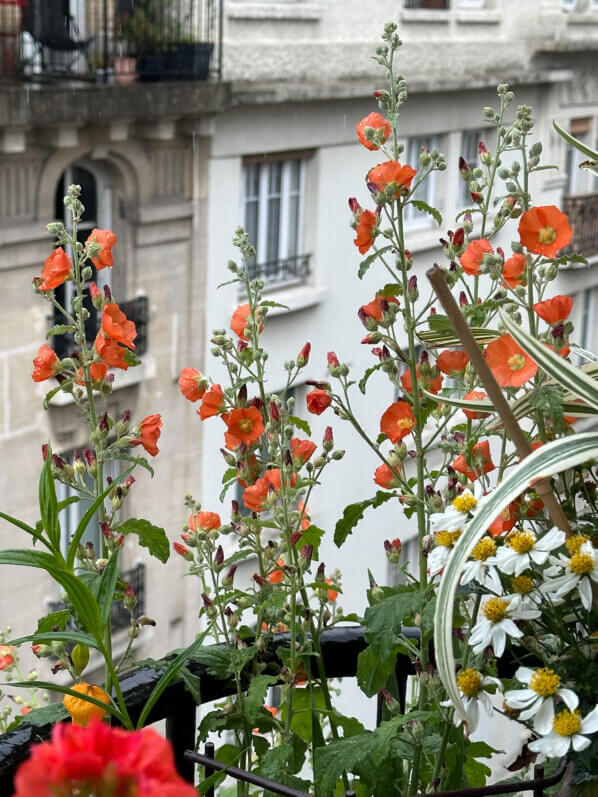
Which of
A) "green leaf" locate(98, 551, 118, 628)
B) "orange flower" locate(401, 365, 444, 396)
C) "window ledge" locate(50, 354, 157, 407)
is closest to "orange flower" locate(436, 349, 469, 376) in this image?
"orange flower" locate(401, 365, 444, 396)

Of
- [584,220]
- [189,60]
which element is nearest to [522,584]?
[189,60]

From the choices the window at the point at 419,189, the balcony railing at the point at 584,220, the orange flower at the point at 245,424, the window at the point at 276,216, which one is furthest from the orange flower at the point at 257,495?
the balcony railing at the point at 584,220

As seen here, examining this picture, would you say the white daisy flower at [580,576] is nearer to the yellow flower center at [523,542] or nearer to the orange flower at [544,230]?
the yellow flower center at [523,542]

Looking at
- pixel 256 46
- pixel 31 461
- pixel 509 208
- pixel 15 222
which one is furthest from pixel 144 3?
pixel 509 208

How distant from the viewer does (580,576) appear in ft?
1.74


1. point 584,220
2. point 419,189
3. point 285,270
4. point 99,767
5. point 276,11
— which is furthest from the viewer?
point 584,220

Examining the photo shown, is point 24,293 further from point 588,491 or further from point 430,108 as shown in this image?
point 588,491

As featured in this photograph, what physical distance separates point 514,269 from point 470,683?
223 millimetres

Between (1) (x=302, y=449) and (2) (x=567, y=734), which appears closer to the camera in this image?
(2) (x=567, y=734)

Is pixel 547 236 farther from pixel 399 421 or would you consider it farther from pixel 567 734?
pixel 567 734

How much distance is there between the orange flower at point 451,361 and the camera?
2.15 ft

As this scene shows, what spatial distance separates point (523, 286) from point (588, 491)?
116 mm

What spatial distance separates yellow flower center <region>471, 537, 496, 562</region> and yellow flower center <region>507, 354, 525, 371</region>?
0.32 ft

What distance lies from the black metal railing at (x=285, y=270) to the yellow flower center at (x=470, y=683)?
4.24 metres
